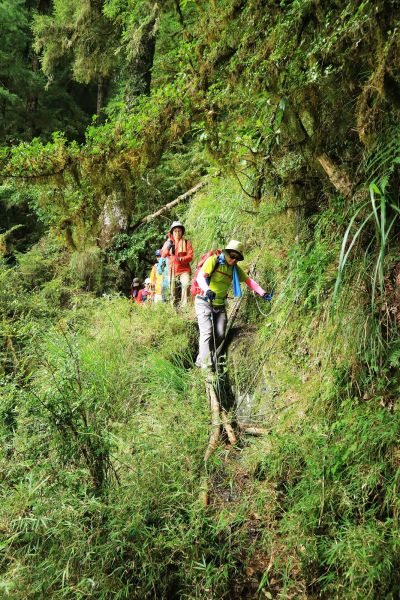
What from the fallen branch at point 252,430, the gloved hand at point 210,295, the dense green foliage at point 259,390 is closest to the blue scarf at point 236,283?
the gloved hand at point 210,295

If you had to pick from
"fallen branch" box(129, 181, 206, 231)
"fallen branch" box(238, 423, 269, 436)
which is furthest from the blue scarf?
"fallen branch" box(129, 181, 206, 231)

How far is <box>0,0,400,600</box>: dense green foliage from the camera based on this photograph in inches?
120

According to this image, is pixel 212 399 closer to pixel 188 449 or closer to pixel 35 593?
pixel 188 449

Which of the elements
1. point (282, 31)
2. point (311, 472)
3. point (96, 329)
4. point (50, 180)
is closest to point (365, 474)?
point (311, 472)

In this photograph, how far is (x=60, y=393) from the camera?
3.49m

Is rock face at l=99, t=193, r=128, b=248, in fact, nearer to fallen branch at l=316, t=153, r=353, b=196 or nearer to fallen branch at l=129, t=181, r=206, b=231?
fallen branch at l=129, t=181, r=206, b=231

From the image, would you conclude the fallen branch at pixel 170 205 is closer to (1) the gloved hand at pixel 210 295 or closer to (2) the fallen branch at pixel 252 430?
(1) the gloved hand at pixel 210 295

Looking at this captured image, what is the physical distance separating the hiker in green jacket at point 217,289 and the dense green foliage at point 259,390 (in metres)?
0.65

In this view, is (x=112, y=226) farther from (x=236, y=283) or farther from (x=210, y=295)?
(x=236, y=283)

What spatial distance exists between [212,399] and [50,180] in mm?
3076

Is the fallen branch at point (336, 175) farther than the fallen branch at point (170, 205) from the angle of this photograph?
No

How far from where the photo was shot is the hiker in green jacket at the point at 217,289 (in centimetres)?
615

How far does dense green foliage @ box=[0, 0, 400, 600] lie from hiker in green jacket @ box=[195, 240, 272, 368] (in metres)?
0.65

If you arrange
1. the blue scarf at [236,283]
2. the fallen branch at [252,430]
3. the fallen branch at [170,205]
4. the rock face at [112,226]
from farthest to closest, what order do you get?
1. the rock face at [112,226]
2. the fallen branch at [170,205]
3. the blue scarf at [236,283]
4. the fallen branch at [252,430]
